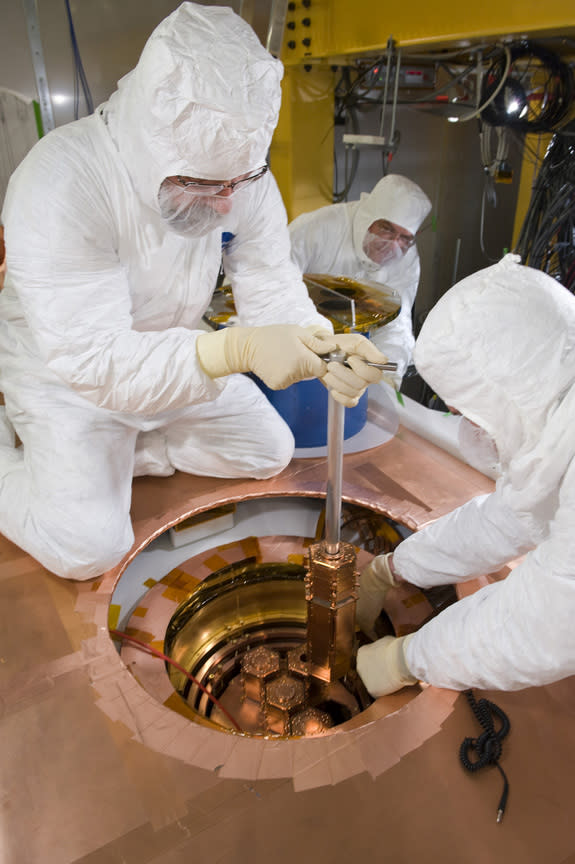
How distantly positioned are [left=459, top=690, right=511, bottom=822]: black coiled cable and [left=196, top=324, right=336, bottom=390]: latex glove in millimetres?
730

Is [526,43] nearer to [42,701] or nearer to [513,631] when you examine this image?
[513,631]

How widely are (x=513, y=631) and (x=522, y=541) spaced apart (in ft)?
1.02

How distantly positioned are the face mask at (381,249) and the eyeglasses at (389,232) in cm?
1

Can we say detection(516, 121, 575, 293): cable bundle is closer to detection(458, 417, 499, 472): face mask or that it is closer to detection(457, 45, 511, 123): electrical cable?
detection(457, 45, 511, 123): electrical cable

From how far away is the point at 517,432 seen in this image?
3.51 ft

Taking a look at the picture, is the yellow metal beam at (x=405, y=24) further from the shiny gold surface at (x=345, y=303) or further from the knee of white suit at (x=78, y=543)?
the knee of white suit at (x=78, y=543)

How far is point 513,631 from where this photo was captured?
1070 millimetres

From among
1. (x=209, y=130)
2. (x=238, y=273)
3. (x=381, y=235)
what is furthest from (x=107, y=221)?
(x=381, y=235)

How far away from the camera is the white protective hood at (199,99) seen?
Answer: 50.6 inches

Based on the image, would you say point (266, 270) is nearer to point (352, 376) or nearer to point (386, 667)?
point (352, 376)

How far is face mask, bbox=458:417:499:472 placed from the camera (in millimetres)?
1247

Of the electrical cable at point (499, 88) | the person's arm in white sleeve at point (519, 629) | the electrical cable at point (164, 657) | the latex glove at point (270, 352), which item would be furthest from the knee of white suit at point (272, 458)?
the electrical cable at point (499, 88)

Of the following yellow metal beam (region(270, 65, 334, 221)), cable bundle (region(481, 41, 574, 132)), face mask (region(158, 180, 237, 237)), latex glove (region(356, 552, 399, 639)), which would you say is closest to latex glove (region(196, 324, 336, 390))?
face mask (region(158, 180, 237, 237))

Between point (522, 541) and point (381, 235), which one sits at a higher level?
point (381, 235)
